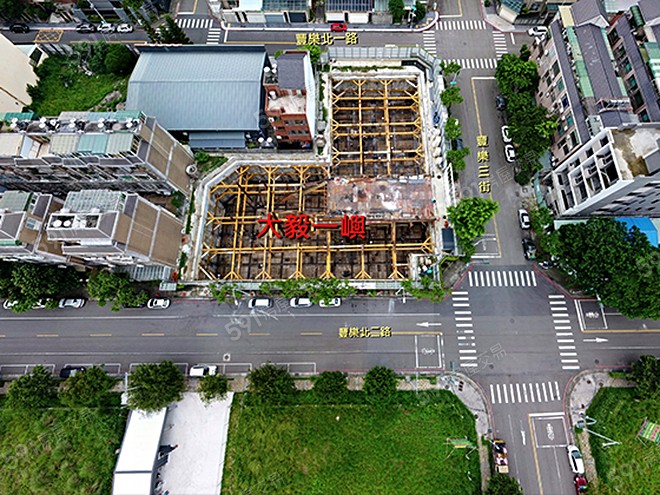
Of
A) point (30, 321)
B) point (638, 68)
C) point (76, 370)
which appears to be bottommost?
point (76, 370)

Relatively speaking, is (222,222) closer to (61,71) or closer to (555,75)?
(61,71)

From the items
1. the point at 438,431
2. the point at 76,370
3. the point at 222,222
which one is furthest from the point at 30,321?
the point at 438,431

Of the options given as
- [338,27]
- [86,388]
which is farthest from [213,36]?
[86,388]

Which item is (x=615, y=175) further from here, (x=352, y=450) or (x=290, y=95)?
(x=352, y=450)

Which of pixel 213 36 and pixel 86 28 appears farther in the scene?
pixel 86 28

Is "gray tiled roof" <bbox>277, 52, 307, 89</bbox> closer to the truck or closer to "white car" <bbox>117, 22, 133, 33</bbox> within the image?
"white car" <bbox>117, 22, 133, 33</bbox>
